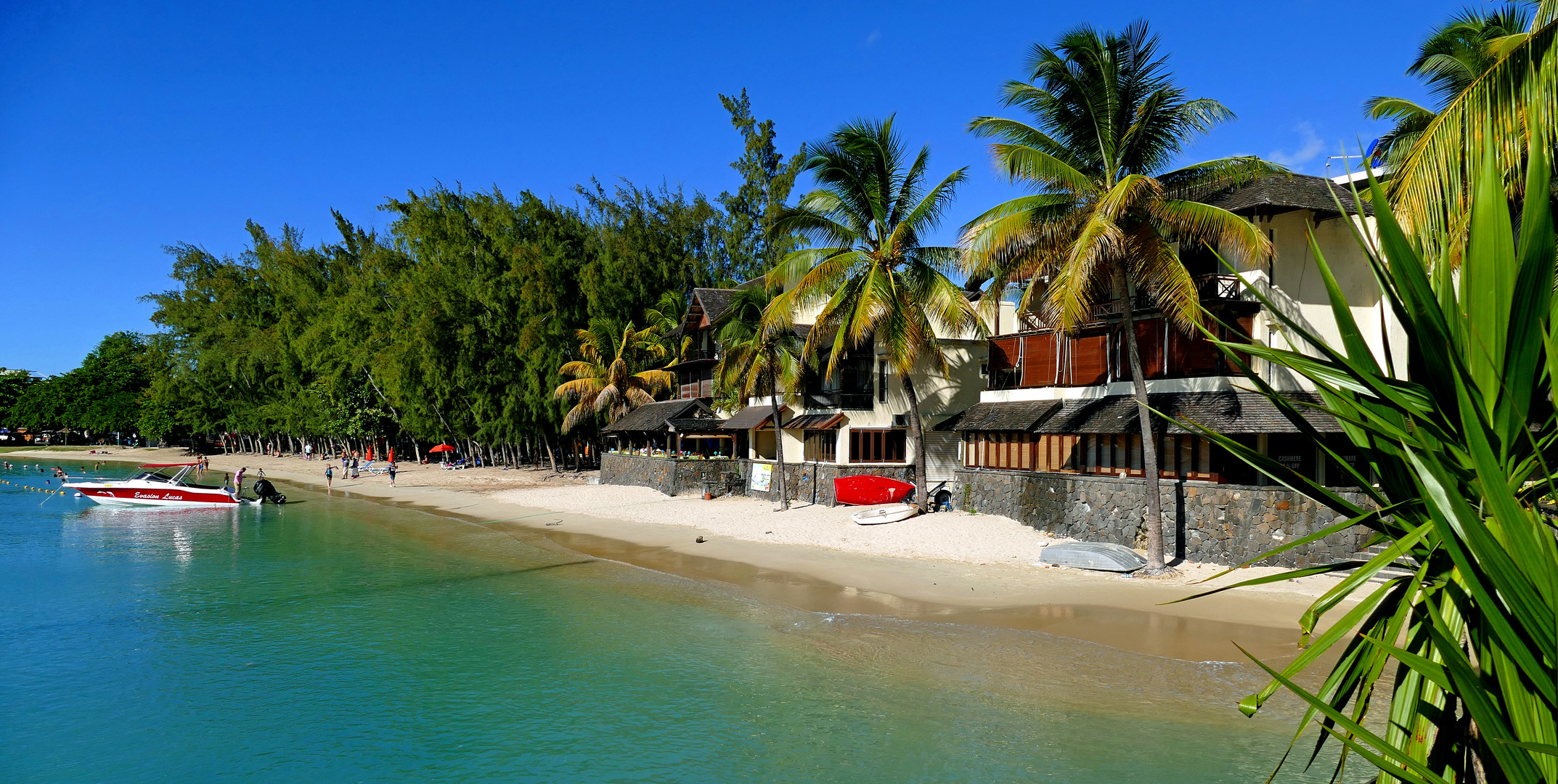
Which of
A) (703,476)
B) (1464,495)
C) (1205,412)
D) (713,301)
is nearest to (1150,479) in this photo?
(1205,412)

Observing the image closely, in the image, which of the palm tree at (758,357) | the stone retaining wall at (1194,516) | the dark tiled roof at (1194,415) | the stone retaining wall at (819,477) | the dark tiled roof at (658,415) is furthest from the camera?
the dark tiled roof at (658,415)

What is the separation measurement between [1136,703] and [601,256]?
4712 centimetres

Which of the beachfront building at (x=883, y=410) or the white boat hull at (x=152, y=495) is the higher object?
the beachfront building at (x=883, y=410)

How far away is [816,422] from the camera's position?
3591 centimetres

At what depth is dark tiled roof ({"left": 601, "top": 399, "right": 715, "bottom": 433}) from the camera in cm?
4400

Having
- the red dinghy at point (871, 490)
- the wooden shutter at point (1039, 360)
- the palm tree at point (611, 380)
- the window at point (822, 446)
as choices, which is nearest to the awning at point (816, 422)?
the window at point (822, 446)

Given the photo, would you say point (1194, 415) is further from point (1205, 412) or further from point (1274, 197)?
point (1274, 197)

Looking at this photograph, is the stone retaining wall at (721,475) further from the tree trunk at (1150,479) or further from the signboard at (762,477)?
the tree trunk at (1150,479)

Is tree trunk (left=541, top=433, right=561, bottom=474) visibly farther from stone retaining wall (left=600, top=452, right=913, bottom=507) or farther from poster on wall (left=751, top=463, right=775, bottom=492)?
poster on wall (left=751, top=463, right=775, bottom=492)

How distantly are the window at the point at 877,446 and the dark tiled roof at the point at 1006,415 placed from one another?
346 centimetres

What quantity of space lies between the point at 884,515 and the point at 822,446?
8.28 metres

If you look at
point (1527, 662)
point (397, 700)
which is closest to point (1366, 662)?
point (1527, 662)

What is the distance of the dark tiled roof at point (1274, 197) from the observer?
21.3 m

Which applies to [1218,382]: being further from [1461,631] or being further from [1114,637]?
[1461,631]
